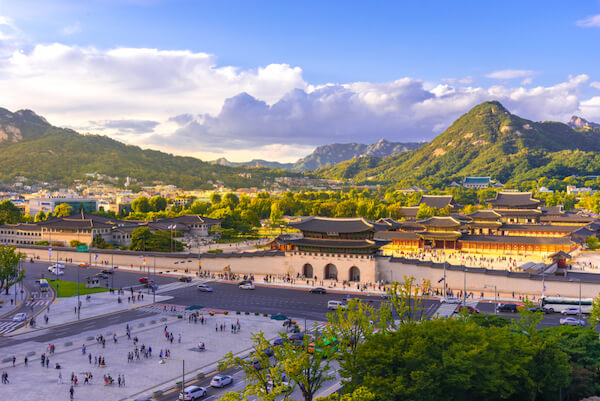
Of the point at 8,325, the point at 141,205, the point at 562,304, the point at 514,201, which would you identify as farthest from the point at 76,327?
the point at 514,201

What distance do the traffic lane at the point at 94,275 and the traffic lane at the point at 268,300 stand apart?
832 centimetres

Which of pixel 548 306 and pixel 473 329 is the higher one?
pixel 473 329

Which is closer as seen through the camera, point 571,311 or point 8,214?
point 571,311

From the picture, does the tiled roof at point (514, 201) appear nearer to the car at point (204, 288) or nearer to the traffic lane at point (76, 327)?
the car at point (204, 288)

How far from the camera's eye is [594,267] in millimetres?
72062

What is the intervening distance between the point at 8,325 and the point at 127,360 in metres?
17.3

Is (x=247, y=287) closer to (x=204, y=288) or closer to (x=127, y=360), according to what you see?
(x=204, y=288)

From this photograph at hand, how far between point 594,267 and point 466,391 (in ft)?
186

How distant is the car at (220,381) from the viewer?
103 feet

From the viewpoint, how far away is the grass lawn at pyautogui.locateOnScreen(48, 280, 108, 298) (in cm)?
5912

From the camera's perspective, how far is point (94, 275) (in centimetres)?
7062

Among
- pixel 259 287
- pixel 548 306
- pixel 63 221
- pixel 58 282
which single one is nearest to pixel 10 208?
pixel 63 221

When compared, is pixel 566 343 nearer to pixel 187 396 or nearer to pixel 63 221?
pixel 187 396

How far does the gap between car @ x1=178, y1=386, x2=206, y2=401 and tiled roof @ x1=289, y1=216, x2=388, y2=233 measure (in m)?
40.8
